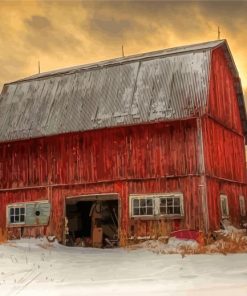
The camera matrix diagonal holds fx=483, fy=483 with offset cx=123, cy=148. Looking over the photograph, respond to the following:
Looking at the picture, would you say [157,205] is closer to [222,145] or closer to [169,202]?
[169,202]

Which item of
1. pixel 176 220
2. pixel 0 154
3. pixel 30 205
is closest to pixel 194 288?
pixel 176 220

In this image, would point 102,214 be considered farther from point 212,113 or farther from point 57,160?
point 212,113

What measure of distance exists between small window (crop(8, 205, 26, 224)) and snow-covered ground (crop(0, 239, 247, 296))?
592 cm

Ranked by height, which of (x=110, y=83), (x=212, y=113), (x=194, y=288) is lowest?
(x=194, y=288)

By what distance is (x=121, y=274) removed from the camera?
1036 cm

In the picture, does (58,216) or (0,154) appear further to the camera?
(0,154)

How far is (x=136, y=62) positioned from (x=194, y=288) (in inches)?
570

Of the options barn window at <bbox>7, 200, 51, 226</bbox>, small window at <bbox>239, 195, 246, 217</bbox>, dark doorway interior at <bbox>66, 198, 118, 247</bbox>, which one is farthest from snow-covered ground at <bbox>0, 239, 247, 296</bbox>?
small window at <bbox>239, 195, 246, 217</bbox>

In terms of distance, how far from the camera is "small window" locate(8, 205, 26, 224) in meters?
20.8

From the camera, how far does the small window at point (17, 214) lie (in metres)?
20.8

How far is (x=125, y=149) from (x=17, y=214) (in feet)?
18.8

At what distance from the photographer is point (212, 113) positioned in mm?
19344

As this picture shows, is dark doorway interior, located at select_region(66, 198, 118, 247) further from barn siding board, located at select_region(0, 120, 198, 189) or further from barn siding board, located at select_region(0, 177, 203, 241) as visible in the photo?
barn siding board, located at select_region(0, 120, 198, 189)

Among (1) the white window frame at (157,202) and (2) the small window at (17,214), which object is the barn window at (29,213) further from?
(1) the white window frame at (157,202)
